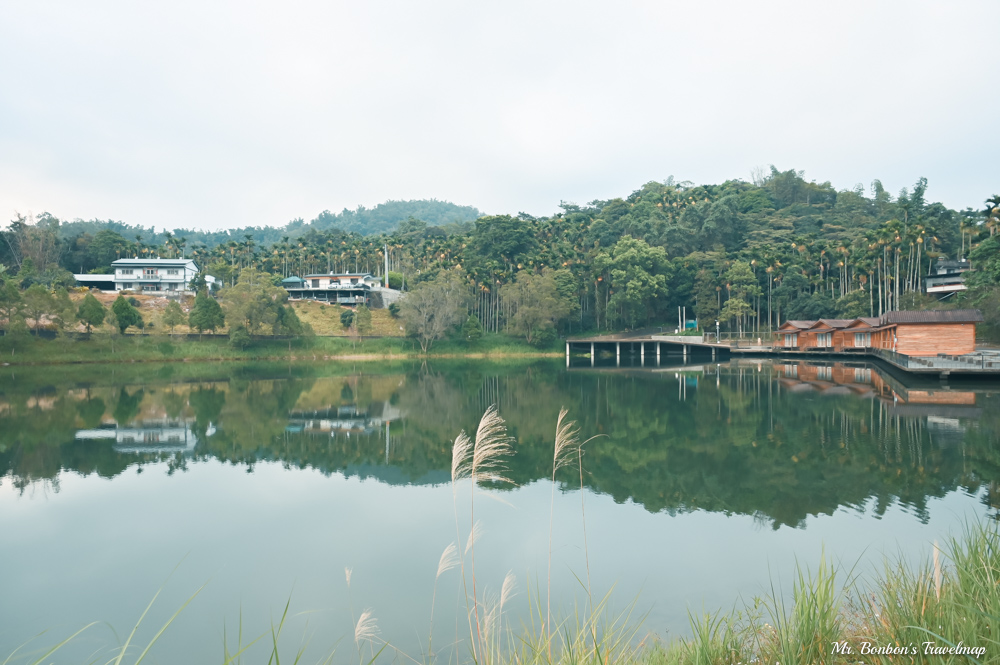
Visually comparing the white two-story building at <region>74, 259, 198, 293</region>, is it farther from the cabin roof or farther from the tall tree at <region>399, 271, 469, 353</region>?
the cabin roof

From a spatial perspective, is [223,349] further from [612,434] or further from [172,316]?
[612,434]

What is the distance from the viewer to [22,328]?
43.8 meters

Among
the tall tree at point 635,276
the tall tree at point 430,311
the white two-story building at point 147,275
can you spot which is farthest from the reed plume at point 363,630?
the white two-story building at point 147,275

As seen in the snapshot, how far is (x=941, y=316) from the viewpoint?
29.7 metres

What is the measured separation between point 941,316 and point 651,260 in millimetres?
35512

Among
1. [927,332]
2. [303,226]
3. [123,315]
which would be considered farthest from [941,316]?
[303,226]

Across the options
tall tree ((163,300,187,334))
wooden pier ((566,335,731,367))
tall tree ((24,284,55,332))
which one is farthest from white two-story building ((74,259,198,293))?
wooden pier ((566,335,731,367))

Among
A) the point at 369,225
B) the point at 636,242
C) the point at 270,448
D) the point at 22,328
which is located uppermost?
the point at 369,225

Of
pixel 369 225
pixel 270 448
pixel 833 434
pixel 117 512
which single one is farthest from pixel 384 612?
pixel 369 225

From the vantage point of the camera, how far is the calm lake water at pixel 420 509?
681 cm

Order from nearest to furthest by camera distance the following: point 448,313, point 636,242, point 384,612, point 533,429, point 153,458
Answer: point 384,612
point 153,458
point 533,429
point 448,313
point 636,242

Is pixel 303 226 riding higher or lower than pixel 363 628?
higher

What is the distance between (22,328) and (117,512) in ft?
145

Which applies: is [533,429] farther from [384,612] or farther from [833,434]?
[384,612]
